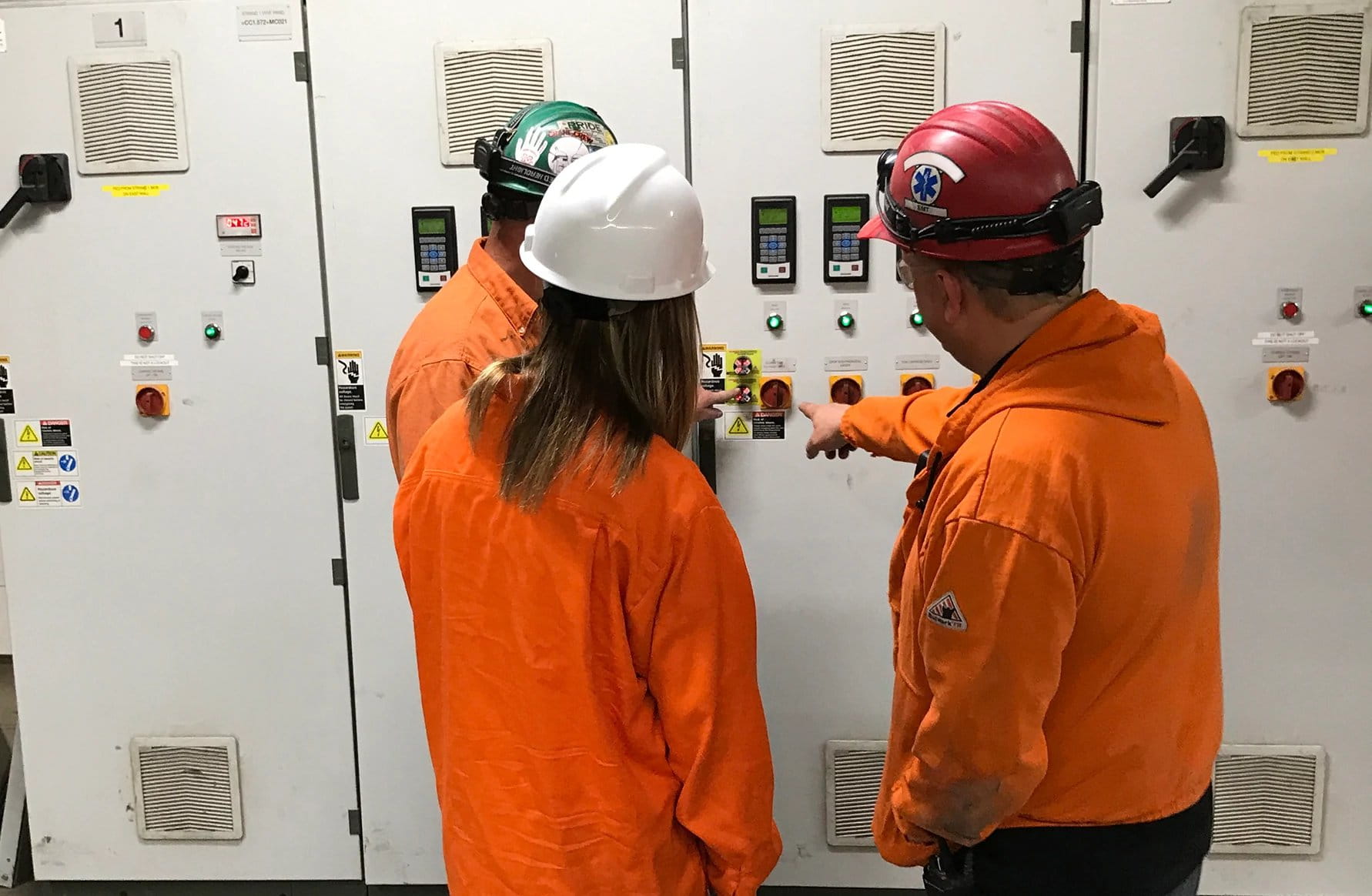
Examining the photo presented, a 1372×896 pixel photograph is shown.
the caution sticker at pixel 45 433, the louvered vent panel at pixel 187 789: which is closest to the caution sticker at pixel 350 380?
the caution sticker at pixel 45 433

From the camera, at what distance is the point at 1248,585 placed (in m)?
2.21

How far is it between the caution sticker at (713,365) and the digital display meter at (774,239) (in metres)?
0.17

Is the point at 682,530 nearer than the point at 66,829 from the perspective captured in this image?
Yes

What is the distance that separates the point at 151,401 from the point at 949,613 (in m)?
1.97

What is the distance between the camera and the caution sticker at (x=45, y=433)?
2.33 m

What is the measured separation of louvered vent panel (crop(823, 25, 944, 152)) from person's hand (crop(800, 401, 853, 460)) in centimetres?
62

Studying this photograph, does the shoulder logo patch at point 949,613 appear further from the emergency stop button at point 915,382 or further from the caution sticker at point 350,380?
the caution sticker at point 350,380

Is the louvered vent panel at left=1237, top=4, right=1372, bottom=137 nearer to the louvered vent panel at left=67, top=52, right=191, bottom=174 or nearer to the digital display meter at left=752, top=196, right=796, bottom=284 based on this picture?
the digital display meter at left=752, top=196, right=796, bottom=284

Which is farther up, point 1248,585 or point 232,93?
point 232,93

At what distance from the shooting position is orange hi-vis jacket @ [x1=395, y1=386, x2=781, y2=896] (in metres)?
1.13

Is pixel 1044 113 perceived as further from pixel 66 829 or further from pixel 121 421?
pixel 66 829

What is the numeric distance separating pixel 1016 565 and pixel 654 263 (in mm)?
539

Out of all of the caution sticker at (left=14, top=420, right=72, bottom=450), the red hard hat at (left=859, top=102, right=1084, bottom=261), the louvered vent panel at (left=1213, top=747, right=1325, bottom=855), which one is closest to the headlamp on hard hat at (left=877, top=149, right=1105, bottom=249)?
the red hard hat at (left=859, top=102, right=1084, bottom=261)

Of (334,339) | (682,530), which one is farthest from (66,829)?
(682,530)
